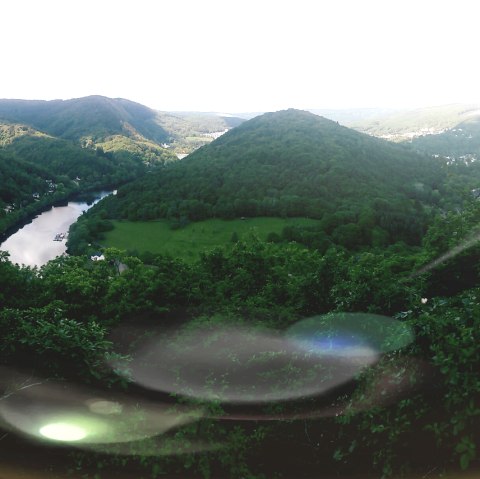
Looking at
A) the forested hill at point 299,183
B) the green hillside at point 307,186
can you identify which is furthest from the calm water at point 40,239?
the forested hill at point 299,183

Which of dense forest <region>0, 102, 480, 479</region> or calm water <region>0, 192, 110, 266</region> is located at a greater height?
dense forest <region>0, 102, 480, 479</region>

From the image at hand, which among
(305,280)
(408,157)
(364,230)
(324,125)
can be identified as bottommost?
(364,230)

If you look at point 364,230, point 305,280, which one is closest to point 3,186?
point 364,230

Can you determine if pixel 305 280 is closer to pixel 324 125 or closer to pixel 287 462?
pixel 287 462

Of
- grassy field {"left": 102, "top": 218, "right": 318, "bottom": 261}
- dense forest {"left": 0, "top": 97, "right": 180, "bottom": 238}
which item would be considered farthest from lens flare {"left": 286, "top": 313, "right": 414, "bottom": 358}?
dense forest {"left": 0, "top": 97, "right": 180, "bottom": 238}

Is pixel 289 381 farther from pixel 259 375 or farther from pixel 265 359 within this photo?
pixel 265 359

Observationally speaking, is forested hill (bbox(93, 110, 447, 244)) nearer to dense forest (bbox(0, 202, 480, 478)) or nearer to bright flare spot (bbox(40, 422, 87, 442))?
dense forest (bbox(0, 202, 480, 478))

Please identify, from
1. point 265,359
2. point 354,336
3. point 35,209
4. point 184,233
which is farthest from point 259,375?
point 35,209
